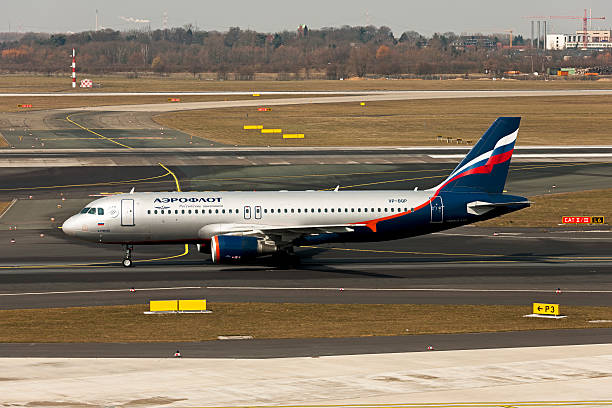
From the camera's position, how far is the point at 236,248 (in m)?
54.3

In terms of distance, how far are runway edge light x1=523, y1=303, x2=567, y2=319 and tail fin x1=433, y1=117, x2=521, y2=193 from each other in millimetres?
15546

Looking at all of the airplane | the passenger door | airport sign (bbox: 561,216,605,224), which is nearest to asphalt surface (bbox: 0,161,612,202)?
airport sign (bbox: 561,216,605,224)

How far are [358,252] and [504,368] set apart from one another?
29.6 meters

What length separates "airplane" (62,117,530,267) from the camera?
56000 millimetres

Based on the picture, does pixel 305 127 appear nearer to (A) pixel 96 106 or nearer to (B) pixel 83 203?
(A) pixel 96 106

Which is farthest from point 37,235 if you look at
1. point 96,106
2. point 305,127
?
point 96,106

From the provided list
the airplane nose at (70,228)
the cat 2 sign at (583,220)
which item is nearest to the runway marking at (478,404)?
the airplane nose at (70,228)

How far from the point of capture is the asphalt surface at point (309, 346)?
36.5 m

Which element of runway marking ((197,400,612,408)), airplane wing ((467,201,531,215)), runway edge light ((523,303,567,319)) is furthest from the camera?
airplane wing ((467,201,531,215))

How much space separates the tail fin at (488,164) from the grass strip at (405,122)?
6725cm

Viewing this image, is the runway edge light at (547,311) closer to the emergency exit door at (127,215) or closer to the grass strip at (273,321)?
the grass strip at (273,321)

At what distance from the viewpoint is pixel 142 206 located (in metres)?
56.2

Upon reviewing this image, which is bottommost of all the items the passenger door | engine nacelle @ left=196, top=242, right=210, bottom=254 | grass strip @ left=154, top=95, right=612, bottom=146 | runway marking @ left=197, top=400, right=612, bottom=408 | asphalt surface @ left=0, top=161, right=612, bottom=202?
runway marking @ left=197, top=400, right=612, bottom=408

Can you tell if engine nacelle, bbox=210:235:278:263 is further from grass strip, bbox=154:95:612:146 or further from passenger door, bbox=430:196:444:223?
grass strip, bbox=154:95:612:146
